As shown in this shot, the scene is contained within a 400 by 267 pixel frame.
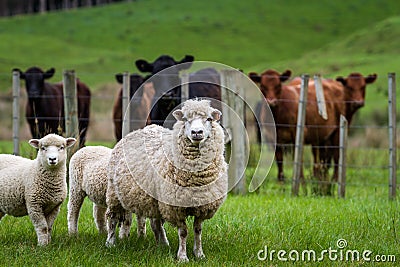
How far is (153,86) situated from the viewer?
10828 millimetres

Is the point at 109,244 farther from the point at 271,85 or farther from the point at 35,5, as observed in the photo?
the point at 35,5

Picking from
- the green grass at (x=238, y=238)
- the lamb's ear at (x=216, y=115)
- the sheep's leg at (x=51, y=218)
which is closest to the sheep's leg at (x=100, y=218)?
the green grass at (x=238, y=238)

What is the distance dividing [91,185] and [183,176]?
1240 millimetres

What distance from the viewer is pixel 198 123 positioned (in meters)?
5.28

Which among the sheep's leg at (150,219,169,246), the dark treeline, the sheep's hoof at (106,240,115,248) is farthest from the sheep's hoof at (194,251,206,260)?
the dark treeline

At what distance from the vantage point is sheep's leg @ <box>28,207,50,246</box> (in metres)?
5.91

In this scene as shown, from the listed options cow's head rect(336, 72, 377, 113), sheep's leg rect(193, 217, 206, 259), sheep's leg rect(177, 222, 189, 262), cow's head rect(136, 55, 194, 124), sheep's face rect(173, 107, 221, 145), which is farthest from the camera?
cow's head rect(336, 72, 377, 113)

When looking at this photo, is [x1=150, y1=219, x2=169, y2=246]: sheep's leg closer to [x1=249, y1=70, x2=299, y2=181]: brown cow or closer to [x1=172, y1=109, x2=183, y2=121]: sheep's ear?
[x1=172, y1=109, x2=183, y2=121]: sheep's ear

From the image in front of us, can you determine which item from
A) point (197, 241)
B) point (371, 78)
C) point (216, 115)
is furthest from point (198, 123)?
point (371, 78)

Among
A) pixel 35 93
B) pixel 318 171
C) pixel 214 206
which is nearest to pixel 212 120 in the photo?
pixel 214 206

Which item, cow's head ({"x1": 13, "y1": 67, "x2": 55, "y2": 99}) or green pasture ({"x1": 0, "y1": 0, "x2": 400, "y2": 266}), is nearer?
green pasture ({"x1": 0, "y1": 0, "x2": 400, "y2": 266})

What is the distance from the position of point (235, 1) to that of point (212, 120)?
2108 inches

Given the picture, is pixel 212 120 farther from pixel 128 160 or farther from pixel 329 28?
pixel 329 28

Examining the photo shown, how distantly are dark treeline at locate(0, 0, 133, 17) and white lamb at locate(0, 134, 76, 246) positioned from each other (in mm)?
66299
